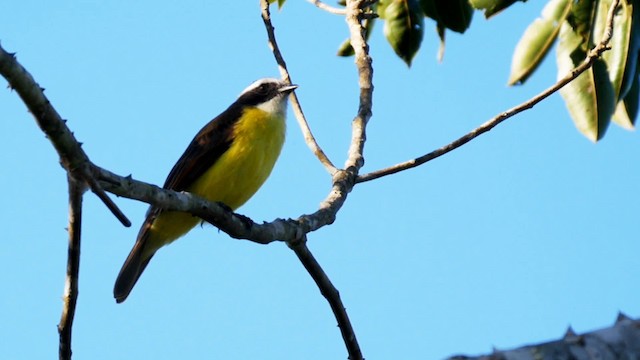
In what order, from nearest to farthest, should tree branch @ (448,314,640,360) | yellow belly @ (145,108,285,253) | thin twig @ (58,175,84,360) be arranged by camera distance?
tree branch @ (448,314,640,360)
thin twig @ (58,175,84,360)
yellow belly @ (145,108,285,253)

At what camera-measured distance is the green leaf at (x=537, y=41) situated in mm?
5816

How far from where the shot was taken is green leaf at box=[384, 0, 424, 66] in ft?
19.2

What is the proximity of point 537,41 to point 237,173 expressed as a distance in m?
2.02

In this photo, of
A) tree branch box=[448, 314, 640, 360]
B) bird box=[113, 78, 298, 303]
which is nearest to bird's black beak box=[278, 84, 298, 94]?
bird box=[113, 78, 298, 303]

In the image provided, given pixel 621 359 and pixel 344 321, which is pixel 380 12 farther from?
pixel 621 359

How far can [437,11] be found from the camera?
5.78 m

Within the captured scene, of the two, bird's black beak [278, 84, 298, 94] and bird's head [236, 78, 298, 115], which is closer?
bird's black beak [278, 84, 298, 94]

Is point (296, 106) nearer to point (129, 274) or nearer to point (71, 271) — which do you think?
point (129, 274)

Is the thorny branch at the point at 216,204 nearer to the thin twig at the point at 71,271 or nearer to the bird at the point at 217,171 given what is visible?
the thin twig at the point at 71,271

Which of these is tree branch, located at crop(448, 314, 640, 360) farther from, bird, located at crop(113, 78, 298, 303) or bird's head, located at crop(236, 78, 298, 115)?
bird's head, located at crop(236, 78, 298, 115)

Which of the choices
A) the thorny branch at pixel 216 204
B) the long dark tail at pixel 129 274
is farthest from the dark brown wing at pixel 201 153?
the thorny branch at pixel 216 204

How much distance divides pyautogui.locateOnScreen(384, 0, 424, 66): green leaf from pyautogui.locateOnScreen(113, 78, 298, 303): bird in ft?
2.90

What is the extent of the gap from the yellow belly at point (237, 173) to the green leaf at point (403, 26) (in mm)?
A: 1141

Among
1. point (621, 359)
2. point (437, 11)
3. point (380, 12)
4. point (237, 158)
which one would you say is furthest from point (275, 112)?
point (621, 359)
